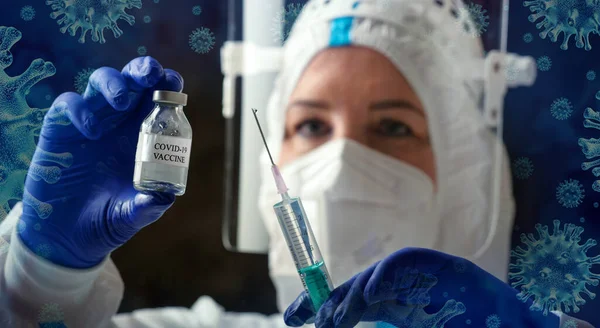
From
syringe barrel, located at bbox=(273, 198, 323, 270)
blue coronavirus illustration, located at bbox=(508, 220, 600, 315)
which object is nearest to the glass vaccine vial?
syringe barrel, located at bbox=(273, 198, 323, 270)

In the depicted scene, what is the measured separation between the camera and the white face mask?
137 cm

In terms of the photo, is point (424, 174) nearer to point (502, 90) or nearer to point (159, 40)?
point (502, 90)

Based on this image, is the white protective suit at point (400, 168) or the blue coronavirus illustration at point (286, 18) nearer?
the blue coronavirus illustration at point (286, 18)

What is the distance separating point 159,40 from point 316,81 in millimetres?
467

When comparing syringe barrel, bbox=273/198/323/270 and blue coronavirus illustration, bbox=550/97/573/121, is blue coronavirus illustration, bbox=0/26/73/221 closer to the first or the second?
syringe barrel, bbox=273/198/323/270

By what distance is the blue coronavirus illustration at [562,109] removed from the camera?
99 centimetres

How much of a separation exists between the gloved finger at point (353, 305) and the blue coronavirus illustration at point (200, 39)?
49cm

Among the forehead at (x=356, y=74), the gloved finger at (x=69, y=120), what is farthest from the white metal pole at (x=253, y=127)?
the gloved finger at (x=69, y=120)

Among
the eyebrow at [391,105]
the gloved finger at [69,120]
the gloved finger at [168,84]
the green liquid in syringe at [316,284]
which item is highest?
the gloved finger at [168,84]

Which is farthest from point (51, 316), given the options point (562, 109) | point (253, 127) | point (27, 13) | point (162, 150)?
point (562, 109)

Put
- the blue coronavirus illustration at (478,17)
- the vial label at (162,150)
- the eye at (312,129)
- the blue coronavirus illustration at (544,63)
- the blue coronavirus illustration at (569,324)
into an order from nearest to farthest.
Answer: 1. the vial label at (162,150)
2. the blue coronavirus illustration at (569,324)
3. the blue coronavirus illustration at (544,63)
4. the blue coronavirus illustration at (478,17)
5. the eye at (312,129)

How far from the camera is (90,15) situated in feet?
3.13

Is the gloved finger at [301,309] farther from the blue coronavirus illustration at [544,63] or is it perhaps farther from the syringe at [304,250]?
the blue coronavirus illustration at [544,63]

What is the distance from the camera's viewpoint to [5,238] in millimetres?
945
